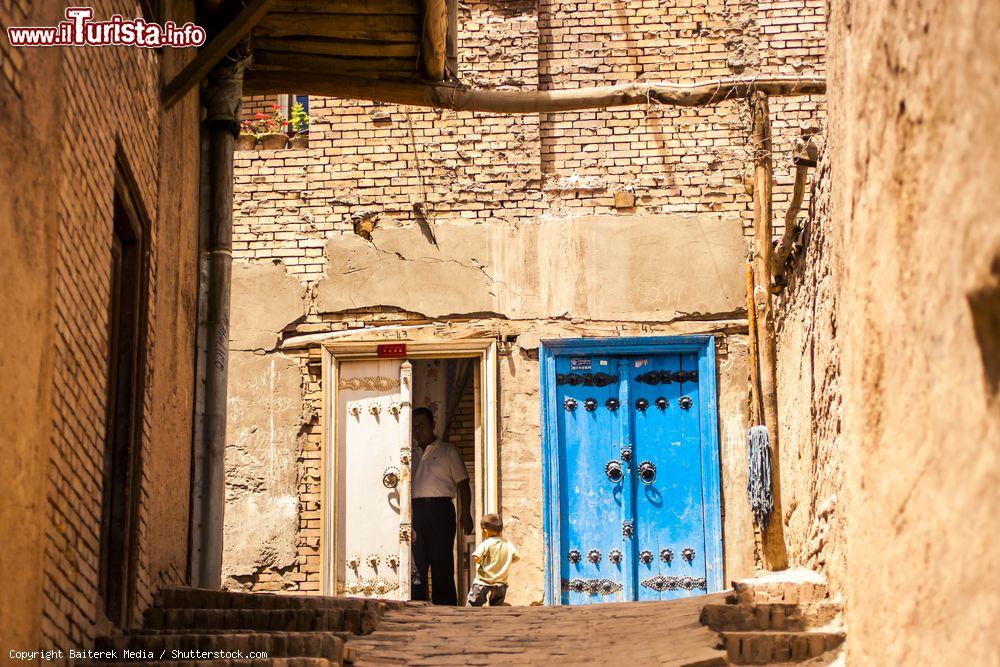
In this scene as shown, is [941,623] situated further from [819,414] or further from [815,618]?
[819,414]

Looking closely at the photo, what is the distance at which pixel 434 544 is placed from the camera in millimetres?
12570

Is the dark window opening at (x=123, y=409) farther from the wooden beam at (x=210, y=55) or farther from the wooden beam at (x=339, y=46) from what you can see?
the wooden beam at (x=339, y=46)

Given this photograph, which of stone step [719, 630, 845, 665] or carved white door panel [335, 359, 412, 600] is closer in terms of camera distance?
stone step [719, 630, 845, 665]

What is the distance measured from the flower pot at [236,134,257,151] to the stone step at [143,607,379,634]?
6799 millimetres

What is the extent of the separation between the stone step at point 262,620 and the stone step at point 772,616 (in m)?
1.88

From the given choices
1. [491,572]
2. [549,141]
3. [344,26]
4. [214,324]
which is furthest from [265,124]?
[491,572]

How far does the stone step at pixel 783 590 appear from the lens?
24.5 feet

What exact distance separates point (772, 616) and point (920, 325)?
10.8ft

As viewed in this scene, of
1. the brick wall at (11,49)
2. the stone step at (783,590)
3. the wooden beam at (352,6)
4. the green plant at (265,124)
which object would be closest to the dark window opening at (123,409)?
the brick wall at (11,49)

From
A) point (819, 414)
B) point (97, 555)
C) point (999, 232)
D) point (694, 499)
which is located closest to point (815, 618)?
point (819, 414)

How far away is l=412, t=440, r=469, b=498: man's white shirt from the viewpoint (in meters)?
12.6

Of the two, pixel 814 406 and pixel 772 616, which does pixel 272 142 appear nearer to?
pixel 814 406

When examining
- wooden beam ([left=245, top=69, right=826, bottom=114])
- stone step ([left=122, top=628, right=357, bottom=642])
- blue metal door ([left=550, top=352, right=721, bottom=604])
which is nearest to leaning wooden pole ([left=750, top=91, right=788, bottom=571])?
wooden beam ([left=245, top=69, right=826, bottom=114])

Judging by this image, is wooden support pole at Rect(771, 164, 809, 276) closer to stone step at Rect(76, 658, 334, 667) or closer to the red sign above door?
the red sign above door
